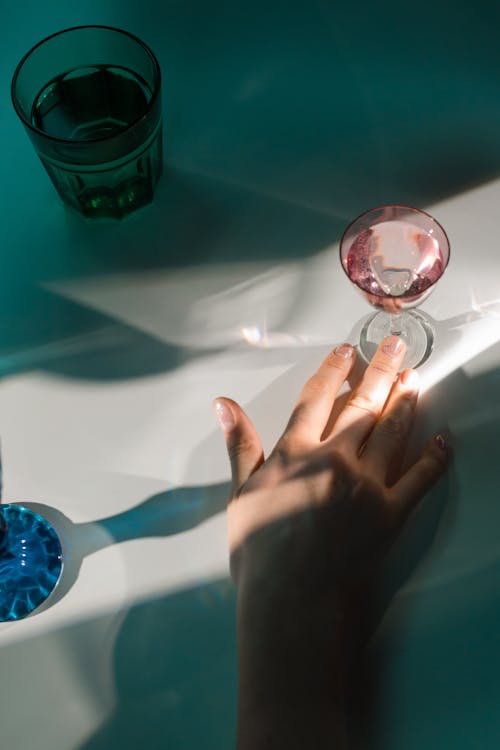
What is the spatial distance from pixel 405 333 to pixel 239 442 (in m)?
0.21

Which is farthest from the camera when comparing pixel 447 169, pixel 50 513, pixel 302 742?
pixel 447 169

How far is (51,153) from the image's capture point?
0.76 m

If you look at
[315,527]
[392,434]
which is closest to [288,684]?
[315,527]

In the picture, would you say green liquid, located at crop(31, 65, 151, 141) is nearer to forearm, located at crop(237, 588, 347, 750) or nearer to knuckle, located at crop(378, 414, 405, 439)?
knuckle, located at crop(378, 414, 405, 439)

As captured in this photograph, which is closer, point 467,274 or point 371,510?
point 371,510

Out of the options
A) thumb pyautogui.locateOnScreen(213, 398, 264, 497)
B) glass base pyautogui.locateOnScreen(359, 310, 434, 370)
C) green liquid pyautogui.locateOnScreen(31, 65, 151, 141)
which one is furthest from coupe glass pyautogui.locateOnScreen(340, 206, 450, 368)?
green liquid pyautogui.locateOnScreen(31, 65, 151, 141)

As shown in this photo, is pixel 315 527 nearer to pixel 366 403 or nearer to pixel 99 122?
pixel 366 403

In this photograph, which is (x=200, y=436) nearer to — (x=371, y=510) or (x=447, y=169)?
(x=371, y=510)

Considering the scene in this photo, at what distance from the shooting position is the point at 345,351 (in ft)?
2.48

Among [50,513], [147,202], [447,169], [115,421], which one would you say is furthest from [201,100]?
[50,513]

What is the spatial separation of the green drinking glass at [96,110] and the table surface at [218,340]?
4 centimetres

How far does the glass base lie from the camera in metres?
0.77

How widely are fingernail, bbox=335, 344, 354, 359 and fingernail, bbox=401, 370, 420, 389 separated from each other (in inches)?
2.2

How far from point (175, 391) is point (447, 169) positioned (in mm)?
392
